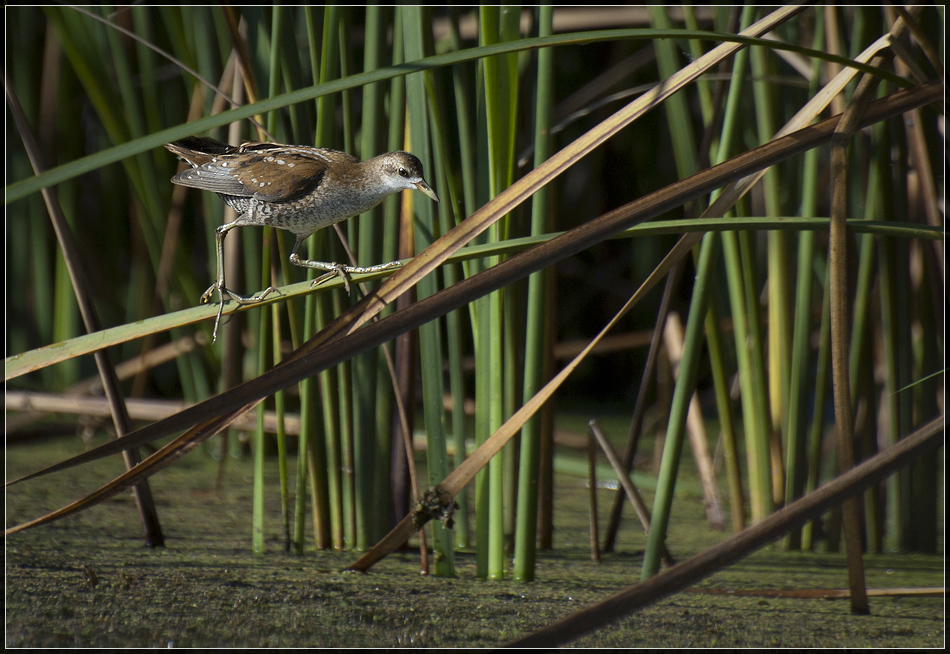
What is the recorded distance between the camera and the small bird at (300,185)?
0.92 m

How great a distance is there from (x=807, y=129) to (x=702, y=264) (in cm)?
38

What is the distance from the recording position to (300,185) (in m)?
0.94

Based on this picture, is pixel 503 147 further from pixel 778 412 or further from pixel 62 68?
pixel 62 68

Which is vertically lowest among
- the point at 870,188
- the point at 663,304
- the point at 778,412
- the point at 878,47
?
the point at 778,412

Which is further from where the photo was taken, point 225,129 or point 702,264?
point 225,129

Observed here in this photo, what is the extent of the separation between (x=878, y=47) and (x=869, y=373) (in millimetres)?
766

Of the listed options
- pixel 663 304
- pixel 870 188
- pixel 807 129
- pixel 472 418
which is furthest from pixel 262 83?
pixel 472 418

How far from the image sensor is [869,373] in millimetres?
1563

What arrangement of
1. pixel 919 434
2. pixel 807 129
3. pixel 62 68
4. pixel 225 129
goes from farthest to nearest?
pixel 62 68 < pixel 225 129 < pixel 807 129 < pixel 919 434

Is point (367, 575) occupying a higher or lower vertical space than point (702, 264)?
lower

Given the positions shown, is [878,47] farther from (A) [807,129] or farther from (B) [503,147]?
(B) [503,147]

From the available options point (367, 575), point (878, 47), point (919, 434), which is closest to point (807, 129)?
point (878, 47)

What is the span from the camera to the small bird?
92 cm

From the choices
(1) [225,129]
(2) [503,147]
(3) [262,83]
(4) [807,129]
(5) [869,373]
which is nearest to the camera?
(4) [807,129]
